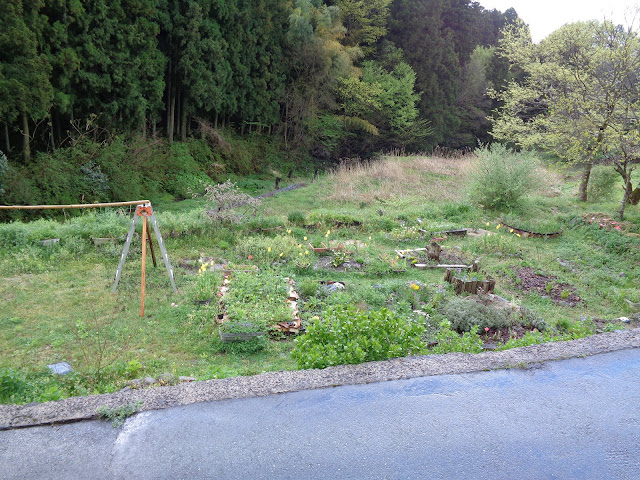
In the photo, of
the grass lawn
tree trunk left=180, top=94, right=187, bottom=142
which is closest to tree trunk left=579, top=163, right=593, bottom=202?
the grass lawn

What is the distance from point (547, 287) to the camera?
7.46 metres

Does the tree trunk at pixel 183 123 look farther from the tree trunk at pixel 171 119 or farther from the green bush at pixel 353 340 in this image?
the green bush at pixel 353 340

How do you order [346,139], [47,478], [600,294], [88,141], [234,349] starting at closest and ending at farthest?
[47,478] → [234,349] → [600,294] → [88,141] → [346,139]

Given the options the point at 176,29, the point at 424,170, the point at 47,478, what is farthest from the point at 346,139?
the point at 47,478

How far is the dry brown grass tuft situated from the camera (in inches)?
572

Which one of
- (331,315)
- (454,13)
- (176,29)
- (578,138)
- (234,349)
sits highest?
(454,13)

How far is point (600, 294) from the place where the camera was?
24.7 ft

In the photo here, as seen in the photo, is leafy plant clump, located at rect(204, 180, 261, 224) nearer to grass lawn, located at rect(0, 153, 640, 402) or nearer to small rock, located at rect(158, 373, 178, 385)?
grass lawn, located at rect(0, 153, 640, 402)

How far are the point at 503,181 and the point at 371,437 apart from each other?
36.0 ft

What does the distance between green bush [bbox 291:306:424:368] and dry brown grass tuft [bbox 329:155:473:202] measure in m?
9.98

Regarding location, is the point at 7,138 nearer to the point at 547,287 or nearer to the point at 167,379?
the point at 167,379

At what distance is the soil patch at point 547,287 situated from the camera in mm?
7223

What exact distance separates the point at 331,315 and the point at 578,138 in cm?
1122

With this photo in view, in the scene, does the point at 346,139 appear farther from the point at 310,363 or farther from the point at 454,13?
the point at 310,363
